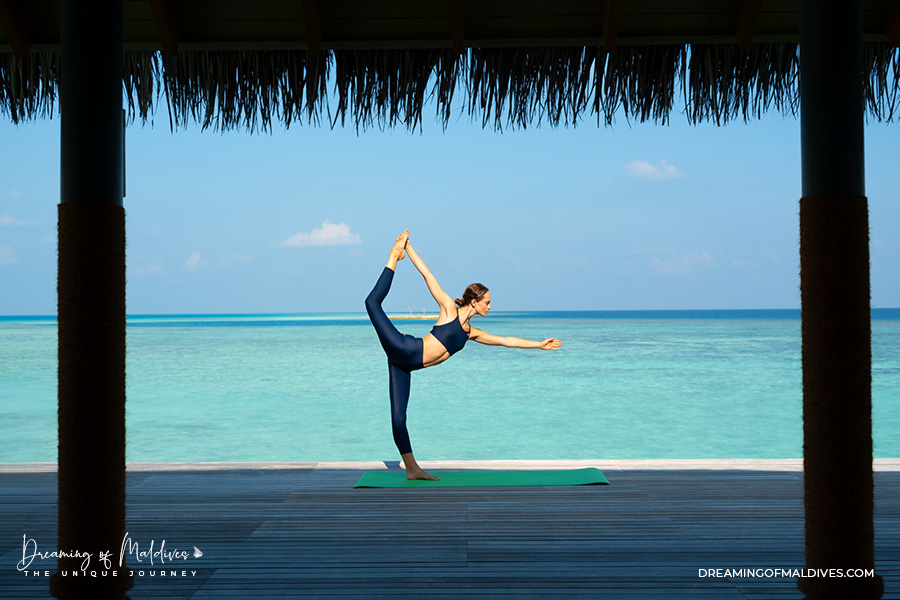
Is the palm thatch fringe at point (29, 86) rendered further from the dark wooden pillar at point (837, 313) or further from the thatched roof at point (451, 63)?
the dark wooden pillar at point (837, 313)

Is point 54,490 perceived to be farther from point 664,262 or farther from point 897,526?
point 664,262

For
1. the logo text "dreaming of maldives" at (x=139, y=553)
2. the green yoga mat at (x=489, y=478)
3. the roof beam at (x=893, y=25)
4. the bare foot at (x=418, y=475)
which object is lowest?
the green yoga mat at (x=489, y=478)

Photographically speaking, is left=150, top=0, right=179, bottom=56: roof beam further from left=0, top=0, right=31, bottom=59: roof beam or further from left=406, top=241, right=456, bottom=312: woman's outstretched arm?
left=406, top=241, right=456, bottom=312: woman's outstretched arm

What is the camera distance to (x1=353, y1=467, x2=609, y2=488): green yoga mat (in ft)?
12.6

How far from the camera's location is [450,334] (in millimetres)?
4199

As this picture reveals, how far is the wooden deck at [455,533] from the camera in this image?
2.35 meters

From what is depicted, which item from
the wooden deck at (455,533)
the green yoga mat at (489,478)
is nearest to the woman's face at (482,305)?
the green yoga mat at (489,478)

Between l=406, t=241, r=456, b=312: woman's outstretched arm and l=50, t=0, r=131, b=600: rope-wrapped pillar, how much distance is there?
7.60 feet

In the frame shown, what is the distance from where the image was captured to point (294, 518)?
3.17m

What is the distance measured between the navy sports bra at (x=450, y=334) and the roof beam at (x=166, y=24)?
73.9 inches

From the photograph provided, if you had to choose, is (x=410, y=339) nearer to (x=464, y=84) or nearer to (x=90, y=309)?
(x=464, y=84)

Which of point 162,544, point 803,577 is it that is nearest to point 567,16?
point 803,577

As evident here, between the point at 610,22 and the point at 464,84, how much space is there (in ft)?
2.25

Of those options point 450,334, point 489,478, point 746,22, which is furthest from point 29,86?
point 746,22
